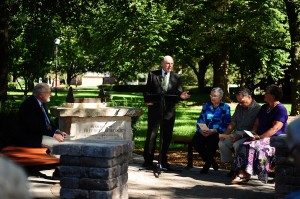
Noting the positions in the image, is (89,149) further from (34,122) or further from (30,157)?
(34,122)

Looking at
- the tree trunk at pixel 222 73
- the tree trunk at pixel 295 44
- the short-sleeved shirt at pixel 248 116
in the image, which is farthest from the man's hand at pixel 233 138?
the tree trunk at pixel 222 73

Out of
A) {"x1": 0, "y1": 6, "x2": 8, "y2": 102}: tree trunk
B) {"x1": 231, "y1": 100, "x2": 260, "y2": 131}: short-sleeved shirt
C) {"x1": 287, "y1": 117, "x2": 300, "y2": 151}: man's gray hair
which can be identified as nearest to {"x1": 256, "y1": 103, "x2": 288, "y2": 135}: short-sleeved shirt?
{"x1": 231, "y1": 100, "x2": 260, "y2": 131}: short-sleeved shirt

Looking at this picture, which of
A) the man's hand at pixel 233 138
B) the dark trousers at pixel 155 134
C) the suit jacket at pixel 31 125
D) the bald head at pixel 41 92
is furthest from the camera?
the dark trousers at pixel 155 134

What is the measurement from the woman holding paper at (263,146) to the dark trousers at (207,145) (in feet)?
2.98

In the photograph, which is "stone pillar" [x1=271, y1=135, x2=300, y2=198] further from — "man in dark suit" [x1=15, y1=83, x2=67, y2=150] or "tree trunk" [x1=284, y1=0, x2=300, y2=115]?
"tree trunk" [x1=284, y1=0, x2=300, y2=115]

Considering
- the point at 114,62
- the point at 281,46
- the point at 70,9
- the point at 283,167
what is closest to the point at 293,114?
the point at 281,46

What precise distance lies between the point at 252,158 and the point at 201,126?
120 centimetres

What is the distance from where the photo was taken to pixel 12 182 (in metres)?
1.43

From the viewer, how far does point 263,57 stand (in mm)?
31812

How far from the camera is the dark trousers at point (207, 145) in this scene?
834cm

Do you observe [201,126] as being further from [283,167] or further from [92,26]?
[92,26]

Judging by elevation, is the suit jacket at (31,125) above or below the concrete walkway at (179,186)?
above

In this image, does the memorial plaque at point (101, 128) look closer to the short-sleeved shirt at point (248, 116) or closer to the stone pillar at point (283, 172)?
the short-sleeved shirt at point (248, 116)

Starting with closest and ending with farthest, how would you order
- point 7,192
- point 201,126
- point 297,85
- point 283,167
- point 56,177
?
point 7,192, point 283,167, point 56,177, point 201,126, point 297,85
